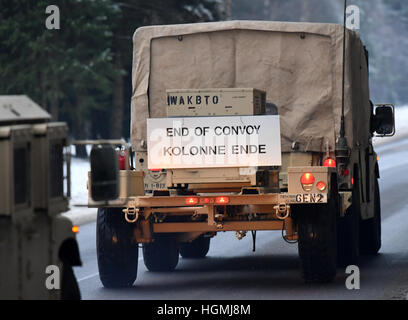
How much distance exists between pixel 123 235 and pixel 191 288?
1.05 meters

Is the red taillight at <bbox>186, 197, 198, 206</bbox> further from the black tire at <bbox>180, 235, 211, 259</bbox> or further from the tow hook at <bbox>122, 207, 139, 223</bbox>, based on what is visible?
the black tire at <bbox>180, 235, 211, 259</bbox>

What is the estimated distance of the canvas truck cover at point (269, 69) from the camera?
15555mm

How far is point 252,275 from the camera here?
1566 cm

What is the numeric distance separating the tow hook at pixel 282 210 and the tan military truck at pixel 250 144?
2 centimetres

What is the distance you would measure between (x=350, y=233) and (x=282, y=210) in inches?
90.5

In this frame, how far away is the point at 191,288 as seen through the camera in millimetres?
14422

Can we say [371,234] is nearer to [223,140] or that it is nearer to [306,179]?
[306,179]

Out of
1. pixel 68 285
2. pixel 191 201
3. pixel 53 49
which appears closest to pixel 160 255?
pixel 191 201

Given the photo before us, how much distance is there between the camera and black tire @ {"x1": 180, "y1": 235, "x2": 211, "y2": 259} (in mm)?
18219

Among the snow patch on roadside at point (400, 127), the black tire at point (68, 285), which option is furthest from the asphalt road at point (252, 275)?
the snow patch on roadside at point (400, 127)

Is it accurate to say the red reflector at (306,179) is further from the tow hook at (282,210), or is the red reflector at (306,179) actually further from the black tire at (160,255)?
the black tire at (160,255)

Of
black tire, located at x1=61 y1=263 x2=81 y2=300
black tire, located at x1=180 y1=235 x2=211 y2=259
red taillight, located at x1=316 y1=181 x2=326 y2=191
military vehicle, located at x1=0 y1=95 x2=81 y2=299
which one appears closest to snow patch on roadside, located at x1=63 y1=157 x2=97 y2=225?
black tire, located at x1=180 y1=235 x2=211 y2=259
